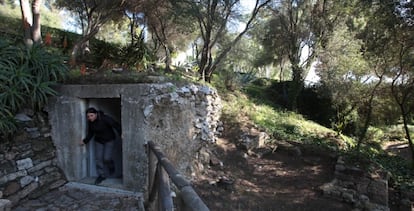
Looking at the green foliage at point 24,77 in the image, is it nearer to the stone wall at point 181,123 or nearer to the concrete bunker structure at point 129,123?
the concrete bunker structure at point 129,123

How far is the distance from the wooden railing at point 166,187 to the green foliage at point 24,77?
71.7 inches

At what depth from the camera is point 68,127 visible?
13.2 ft

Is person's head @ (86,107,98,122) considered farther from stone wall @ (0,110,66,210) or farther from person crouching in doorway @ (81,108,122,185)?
stone wall @ (0,110,66,210)

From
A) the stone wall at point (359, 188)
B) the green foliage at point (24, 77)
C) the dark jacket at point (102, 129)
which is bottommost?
the stone wall at point (359, 188)

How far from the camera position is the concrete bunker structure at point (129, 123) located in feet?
12.2

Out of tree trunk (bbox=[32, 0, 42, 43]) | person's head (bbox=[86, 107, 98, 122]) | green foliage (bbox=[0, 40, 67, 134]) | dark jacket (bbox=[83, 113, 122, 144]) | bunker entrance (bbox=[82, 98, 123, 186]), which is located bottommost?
bunker entrance (bbox=[82, 98, 123, 186])

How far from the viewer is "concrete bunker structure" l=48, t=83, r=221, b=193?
372 cm

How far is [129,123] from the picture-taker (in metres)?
3.71

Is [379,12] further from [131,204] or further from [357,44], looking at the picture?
[131,204]

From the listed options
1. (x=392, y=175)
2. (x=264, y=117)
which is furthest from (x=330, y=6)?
(x=392, y=175)

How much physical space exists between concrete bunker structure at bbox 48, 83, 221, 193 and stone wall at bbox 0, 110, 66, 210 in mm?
133

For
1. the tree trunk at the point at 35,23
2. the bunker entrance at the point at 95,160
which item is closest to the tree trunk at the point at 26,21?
the tree trunk at the point at 35,23

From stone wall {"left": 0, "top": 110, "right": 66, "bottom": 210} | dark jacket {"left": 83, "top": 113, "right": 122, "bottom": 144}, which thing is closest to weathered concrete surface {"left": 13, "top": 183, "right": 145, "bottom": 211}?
stone wall {"left": 0, "top": 110, "right": 66, "bottom": 210}

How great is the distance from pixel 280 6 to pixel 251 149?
8.99 meters
